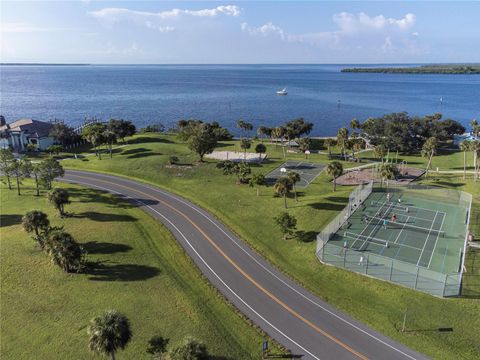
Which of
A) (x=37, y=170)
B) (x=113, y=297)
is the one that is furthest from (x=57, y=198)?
(x=113, y=297)

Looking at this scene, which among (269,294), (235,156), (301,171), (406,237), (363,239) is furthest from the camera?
(235,156)

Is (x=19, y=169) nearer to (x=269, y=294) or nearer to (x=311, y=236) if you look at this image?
(x=269, y=294)

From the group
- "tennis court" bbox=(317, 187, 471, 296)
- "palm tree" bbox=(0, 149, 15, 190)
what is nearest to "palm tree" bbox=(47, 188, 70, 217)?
"palm tree" bbox=(0, 149, 15, 190)

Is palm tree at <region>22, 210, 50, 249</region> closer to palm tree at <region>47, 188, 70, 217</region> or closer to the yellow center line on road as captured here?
palm tree at <region>47, 188, 70, 217</region>

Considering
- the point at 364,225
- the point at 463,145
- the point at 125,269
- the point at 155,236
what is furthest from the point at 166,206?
the point at 463,145

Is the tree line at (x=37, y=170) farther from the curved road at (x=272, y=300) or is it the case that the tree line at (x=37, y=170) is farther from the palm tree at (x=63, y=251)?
the palm tree at (x=63, y=251)

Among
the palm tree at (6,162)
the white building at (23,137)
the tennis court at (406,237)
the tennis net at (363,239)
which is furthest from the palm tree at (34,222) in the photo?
the white building at (23,137)
